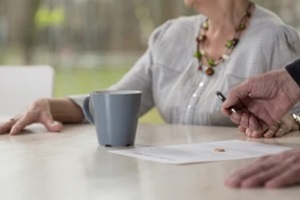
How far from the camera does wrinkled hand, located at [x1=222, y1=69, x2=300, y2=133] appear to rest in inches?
55.3

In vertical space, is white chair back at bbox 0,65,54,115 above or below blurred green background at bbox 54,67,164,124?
above

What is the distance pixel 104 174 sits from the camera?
1.03 m

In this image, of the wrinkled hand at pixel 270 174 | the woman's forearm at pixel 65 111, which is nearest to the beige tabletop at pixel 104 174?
the wrinkled hand at pixel 270 174

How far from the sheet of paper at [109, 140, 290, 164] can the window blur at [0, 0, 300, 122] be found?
2.02 metres

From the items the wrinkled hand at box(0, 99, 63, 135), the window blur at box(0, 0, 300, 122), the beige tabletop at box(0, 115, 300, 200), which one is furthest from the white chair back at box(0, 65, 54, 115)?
the window blur at box(0, 0, 300, 122)

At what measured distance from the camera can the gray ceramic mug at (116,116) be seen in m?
1.31

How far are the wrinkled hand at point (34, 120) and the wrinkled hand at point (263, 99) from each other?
18.5 inches

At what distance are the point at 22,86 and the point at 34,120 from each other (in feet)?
1.86

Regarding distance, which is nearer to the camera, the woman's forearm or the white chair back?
the woman's forearm

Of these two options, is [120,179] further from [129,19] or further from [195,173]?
[129,19]

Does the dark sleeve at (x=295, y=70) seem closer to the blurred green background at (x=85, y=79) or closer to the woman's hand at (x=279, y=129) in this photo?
the woman's hand at (x=279, y=129)

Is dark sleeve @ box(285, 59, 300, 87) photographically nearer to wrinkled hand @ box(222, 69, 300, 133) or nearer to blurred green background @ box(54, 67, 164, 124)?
→ wrinkled hand @ box(222, 69, 300, 133)

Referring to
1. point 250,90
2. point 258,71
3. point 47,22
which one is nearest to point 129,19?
point 47,22

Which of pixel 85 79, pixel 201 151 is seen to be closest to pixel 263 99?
pixel 201 151
